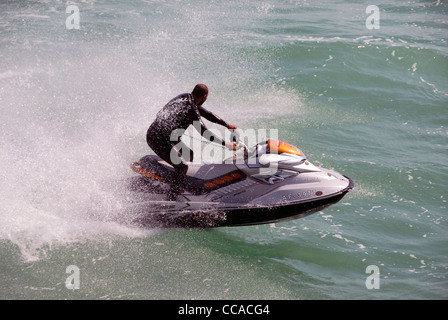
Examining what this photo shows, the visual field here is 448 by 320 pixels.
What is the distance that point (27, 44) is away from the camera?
12.5 meters

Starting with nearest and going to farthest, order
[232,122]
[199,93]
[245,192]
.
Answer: [199,93], [245,192], [232,122]

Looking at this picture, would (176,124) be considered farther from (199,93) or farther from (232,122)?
(232,122)

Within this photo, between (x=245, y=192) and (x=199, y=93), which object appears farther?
(x=245, y=192)

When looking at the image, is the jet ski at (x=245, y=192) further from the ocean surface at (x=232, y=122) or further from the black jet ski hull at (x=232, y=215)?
the ocean surface at (x=232, y=122)

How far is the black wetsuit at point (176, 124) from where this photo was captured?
527 centimetres

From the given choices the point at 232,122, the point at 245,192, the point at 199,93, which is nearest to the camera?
the point at 199,93

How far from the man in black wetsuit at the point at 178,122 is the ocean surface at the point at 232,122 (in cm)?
69

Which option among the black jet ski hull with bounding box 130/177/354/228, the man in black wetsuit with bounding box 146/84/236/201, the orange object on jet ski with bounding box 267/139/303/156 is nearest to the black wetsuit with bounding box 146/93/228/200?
the man in black wetsuit with bounding box 146/84/236/201

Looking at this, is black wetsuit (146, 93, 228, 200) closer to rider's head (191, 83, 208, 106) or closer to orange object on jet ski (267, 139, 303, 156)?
rider's head (191, 83, 208, 106)

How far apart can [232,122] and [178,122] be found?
373 centimetres

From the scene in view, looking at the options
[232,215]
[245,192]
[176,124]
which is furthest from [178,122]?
[232,215]

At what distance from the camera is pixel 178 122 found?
17.6ft

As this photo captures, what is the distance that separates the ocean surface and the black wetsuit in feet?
2.28

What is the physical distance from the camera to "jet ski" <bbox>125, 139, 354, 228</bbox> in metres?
5.37
